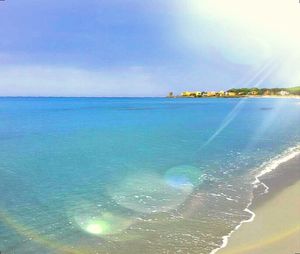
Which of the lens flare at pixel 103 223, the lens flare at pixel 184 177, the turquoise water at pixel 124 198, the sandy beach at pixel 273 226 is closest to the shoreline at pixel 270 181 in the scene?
the sandy beach at pixel 273 226

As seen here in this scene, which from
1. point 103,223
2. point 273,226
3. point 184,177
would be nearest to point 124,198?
point 103,223

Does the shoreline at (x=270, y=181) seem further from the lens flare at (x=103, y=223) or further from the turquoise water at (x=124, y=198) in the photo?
the lens flare at (x=103, y=223)

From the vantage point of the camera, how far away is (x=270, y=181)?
692 inches

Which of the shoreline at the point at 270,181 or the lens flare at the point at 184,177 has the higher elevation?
the shoreline at the point at 270,181

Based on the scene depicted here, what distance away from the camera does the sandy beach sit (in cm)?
980

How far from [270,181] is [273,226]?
642 centimetres

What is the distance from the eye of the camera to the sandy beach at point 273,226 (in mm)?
9805

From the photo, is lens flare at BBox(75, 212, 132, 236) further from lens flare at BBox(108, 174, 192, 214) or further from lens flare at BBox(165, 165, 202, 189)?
lens flare at BBox(165, 165, 202, 189)

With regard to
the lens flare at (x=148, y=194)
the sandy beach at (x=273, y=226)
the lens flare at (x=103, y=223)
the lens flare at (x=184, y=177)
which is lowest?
the lens flare at (x=103, y=223)

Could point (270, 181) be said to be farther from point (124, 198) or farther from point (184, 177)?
point (124, 198)

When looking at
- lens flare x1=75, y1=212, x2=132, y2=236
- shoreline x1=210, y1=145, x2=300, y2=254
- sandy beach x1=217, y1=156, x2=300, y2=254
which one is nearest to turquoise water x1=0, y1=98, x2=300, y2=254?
lens flare x1=75, y1=212, x2=132, y2=236

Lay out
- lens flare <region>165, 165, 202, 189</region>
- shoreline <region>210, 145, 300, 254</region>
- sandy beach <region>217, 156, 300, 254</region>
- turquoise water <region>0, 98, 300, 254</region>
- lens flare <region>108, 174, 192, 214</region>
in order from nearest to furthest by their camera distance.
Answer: sandy beach <region>217, 156, 300, 254</region>
turquoise water <region>0, 98, 300, 254</region>
shoreline <region>210, 145, 300, 254</region>
lens flare <region>108, 174, 192, 214</region>
lens flare <region>165, 165, 202, 189</region>

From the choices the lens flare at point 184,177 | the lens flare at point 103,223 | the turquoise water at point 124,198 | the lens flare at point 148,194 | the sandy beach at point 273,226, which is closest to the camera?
the sandy beach at point 273,226

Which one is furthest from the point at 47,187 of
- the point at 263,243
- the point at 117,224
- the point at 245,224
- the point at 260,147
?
the point at 260,147
